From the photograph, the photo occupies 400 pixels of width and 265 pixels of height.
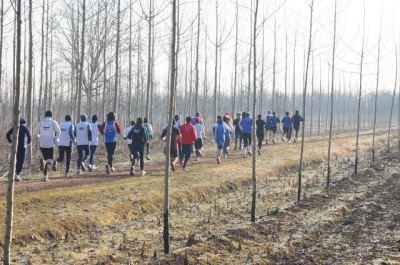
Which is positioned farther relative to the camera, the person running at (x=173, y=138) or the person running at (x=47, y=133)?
the person running at (x=173, y=138)

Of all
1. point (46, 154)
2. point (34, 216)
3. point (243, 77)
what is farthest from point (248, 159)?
point (243, 77)

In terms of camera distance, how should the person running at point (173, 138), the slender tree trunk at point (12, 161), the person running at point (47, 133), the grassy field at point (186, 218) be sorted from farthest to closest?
the person running at point (173, 138) < the person running at point (47, 133) < the grassy field at point (186, 218) < the slender tree trunk at point (12, 161)

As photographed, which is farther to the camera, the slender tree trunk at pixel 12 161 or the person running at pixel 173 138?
the person running at pixel 173 138

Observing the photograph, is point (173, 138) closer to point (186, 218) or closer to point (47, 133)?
point (47, 133)

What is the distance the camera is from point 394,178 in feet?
60.7

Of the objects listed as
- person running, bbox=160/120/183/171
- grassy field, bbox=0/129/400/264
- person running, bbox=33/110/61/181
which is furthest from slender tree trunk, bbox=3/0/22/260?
person running, bbox=160/120/183/171

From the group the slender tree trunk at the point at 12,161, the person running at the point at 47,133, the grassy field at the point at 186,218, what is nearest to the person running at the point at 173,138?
the grassy field at the point at 186,218

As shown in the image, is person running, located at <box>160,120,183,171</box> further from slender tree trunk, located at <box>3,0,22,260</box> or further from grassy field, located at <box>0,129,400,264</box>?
slender tree trunk, located at <box>3,0,22,260</box>

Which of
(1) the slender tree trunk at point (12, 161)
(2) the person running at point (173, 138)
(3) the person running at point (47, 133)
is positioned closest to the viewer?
(1) the slender tree trunk at point (12, 161)

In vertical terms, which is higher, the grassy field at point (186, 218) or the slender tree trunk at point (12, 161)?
the slender tree trunk at point (12, 161)

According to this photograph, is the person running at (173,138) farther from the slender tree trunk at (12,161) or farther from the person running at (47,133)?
the slender tree trunk at (12,161)

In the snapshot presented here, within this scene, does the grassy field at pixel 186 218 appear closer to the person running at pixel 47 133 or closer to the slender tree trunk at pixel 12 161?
the person running at pixel 47 133

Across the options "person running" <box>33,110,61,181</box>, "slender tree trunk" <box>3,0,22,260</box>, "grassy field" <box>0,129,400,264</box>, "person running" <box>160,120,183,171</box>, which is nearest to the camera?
"slender tree trunk" <box>3,0,22,260</box>

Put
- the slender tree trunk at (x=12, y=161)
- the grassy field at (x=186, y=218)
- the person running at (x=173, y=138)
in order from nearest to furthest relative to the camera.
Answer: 1. the slender tree trunk at (x=12, y=161)
2. the grassy field at (x=186, y=218)
3. the person running at (x=173, y=138)
